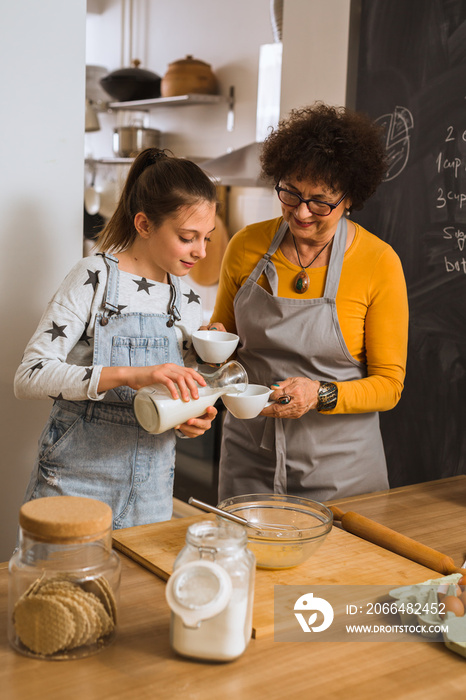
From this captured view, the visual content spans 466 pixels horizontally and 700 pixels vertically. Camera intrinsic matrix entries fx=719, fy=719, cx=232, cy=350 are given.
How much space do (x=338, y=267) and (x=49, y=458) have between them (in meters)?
0.83

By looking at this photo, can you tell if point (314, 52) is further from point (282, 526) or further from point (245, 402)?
point (282, 526)

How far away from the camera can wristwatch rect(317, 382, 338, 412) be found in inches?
65.0

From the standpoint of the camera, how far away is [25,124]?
1592mm

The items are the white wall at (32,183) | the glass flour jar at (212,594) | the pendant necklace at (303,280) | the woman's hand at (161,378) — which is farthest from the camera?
the pendant necklace at (303,280)

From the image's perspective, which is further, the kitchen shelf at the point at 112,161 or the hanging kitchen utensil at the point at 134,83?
the kitchen shelf at the point at 112,161

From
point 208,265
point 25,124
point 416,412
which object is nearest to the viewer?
point 25,124

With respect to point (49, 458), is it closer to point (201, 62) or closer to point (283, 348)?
point (283, 348)

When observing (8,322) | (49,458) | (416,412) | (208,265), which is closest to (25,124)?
(8,322)

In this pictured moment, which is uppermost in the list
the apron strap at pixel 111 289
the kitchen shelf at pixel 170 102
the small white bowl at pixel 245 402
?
the kitchen shelf at pixel 170 102

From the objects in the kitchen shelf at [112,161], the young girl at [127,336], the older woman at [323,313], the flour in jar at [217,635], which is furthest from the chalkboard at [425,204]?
the kitchen shelf at [112,161]

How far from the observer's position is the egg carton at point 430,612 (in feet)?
3.13

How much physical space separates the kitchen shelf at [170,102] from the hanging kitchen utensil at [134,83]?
60 mm

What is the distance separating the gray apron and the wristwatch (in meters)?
0.11

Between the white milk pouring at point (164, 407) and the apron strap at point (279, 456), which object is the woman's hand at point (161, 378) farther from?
the apron strap at point (279, 456)
